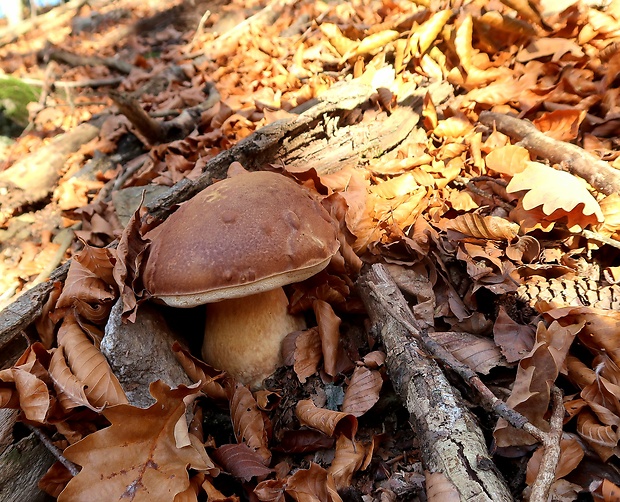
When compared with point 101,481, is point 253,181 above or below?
above

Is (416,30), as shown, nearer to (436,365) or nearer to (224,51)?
(436,365)

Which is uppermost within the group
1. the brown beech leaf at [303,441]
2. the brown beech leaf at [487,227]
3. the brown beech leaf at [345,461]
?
the brown beech leaf at [487,227]

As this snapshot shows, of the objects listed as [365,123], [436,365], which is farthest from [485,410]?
[365,123]

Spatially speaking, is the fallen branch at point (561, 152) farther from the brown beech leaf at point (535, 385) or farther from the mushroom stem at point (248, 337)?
the mushroom stem at point (248, 337)

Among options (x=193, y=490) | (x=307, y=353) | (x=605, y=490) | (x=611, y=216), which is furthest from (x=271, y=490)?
(x=611, y=216)

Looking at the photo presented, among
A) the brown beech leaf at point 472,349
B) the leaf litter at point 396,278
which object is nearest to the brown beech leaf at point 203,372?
the leaf litter at point 396,278

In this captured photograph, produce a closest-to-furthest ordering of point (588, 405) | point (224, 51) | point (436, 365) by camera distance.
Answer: point (588, 405) → point (436, 365) → point (224, 51)
